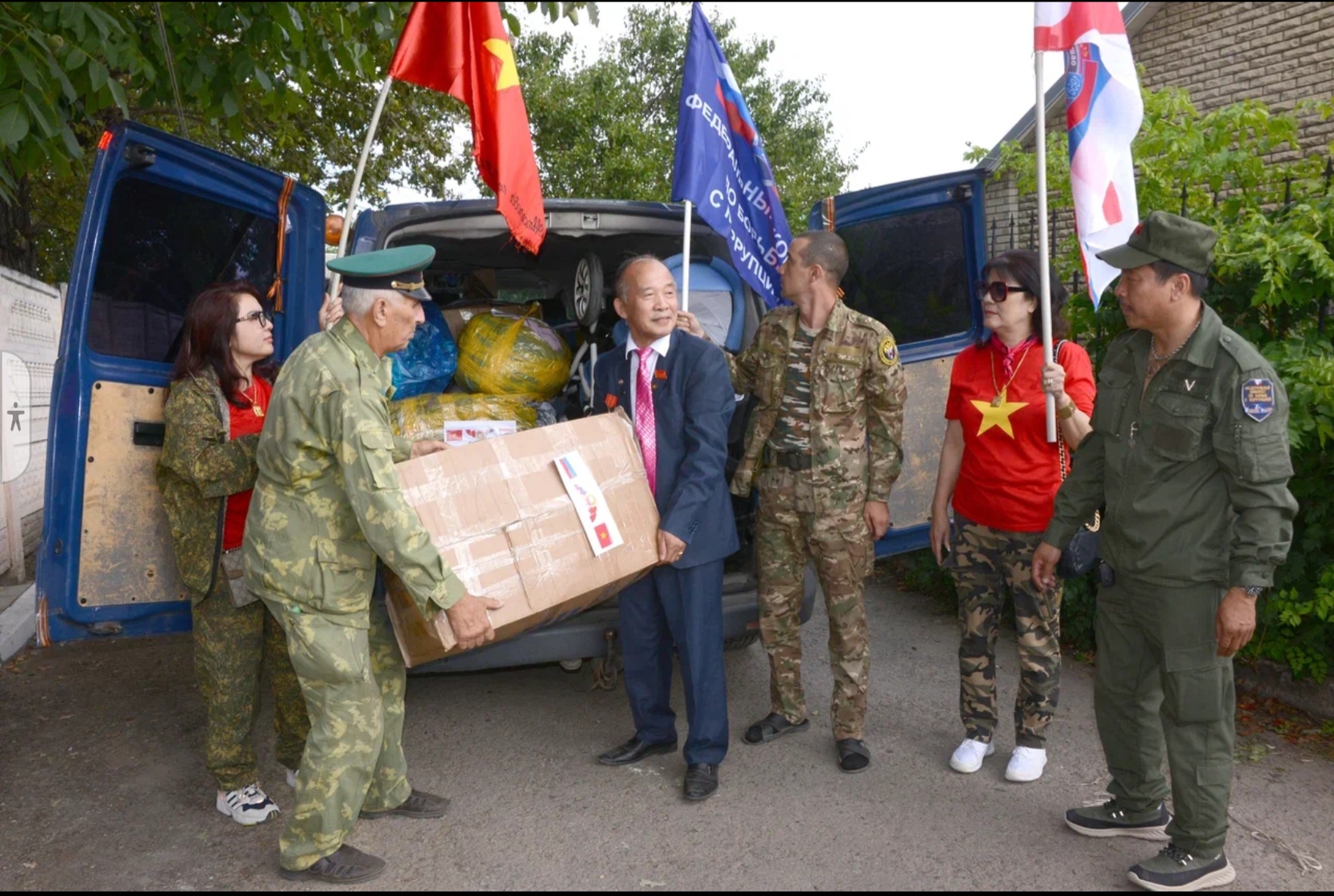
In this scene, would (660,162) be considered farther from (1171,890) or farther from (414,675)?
(1171,890)

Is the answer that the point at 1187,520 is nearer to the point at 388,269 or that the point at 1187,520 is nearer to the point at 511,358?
the point at 388,269

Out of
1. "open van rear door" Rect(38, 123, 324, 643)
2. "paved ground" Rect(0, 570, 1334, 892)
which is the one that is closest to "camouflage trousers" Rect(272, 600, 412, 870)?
"paved ground" Rect(0, 570, 1334, 892)

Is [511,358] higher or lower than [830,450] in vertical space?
higher

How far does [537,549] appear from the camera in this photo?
3201 millimetres

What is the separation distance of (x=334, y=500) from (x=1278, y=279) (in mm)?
3530

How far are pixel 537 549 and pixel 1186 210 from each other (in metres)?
3.52

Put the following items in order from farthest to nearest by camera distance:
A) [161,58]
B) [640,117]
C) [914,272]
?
[640,117] < [914,272] < [161,58]

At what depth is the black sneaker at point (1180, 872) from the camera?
2.78 m

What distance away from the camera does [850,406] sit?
12.1 ft

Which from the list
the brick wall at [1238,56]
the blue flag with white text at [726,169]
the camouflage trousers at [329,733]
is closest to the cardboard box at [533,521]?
the camouflage trousers at [329,733]

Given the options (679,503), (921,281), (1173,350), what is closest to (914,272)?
(921,281)

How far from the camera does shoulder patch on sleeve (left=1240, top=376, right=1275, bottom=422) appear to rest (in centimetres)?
268

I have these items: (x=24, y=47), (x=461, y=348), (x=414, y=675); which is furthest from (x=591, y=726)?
(x=24, y=47)

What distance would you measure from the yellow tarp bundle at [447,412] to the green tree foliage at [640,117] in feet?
26.8
